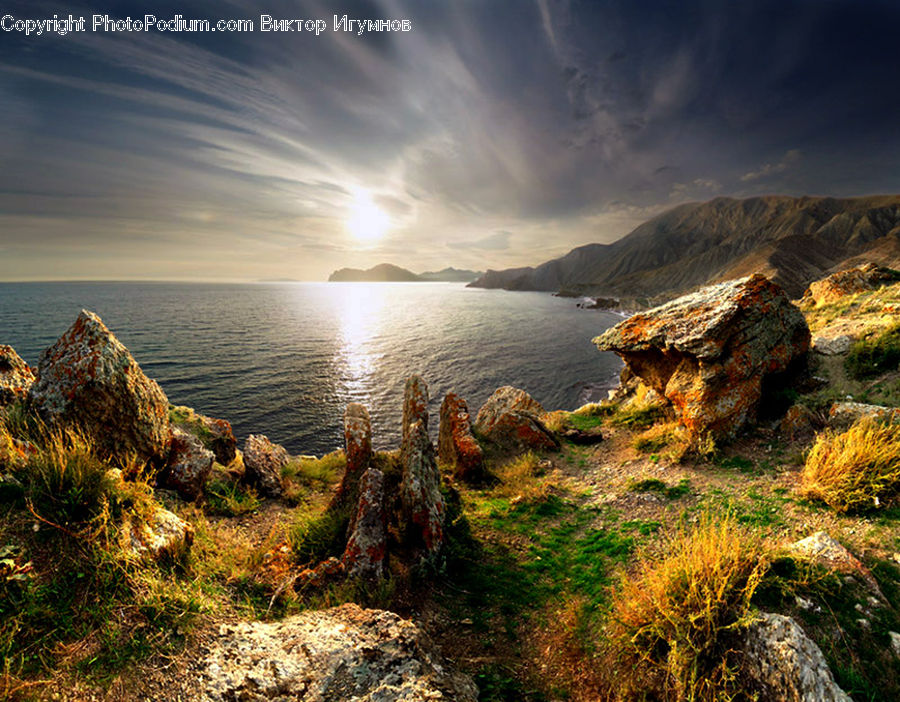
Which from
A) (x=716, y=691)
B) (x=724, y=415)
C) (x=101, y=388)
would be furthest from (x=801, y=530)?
(x=101, y=388)

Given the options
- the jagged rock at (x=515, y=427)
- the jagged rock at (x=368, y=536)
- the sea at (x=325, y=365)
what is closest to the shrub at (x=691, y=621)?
the jagged rock at (x=368, y=536)

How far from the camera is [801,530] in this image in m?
5.12

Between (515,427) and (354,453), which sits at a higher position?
(354,453)

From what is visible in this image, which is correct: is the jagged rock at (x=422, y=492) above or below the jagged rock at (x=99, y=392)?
below

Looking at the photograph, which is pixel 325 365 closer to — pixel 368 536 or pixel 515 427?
pixel 515 427

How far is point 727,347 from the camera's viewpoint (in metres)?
9.30

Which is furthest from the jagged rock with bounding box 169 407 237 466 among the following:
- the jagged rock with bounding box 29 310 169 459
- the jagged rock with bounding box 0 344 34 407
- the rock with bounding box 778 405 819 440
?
the rock with bounding box 778 405 819 440

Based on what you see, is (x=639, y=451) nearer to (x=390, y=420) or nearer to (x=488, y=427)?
(x=488, y=427)

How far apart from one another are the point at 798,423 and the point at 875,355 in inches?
136

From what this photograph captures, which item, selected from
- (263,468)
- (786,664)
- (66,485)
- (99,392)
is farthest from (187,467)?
(786,664)

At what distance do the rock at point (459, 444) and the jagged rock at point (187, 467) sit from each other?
7.07 m

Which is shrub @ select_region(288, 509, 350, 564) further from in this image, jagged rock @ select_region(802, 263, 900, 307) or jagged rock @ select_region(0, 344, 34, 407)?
jagged rock @ select_region(802, 263, 900, 307)

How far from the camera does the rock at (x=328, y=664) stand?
3197 millimetres

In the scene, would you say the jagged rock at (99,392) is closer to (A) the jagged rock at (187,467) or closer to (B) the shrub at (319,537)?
(A) the jagged rock at (187,467)
